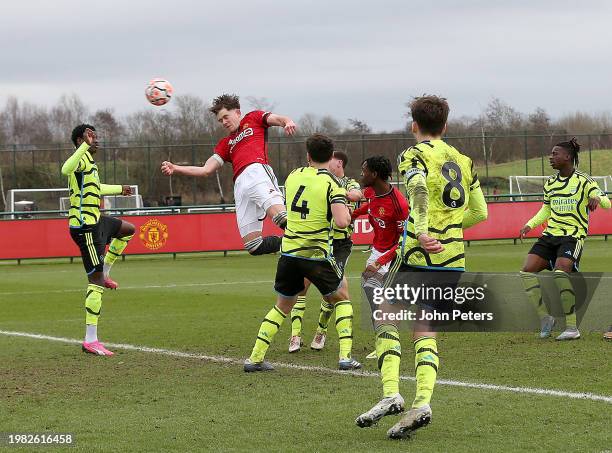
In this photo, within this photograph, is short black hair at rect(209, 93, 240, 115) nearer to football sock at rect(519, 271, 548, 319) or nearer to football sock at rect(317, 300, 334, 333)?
football sock at rect(317, 300, 334, 333)

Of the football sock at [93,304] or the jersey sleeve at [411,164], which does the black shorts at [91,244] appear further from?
the jersey sleeve at [411,164]

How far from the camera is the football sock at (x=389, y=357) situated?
271 inches

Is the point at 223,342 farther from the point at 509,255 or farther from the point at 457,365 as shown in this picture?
the point at 509,255

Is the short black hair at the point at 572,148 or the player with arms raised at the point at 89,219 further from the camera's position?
the short black hair at the point at 572,148

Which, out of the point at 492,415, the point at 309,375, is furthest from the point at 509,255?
the point at 492,415

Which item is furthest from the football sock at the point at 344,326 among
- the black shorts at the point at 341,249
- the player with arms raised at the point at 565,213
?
the player with arms raised at the point at 565,213

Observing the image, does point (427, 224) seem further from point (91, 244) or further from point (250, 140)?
point (91, 244)

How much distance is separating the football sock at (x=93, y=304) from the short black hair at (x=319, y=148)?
3.53 metres

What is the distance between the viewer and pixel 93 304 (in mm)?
11312

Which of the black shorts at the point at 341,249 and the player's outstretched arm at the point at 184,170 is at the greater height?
the player's outstretched arm at the point at 184,170

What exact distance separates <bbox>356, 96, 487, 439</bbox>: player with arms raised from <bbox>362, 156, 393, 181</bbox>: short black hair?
3188 mm

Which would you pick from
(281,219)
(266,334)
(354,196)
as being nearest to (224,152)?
(281,219)

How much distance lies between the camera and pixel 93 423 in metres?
7.32

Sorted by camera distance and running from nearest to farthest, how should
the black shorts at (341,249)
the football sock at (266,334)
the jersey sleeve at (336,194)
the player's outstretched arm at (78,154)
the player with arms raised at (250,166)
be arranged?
the jersey sleeve at (336,194) → the football sock at (266,334) → the player with arms raised at (250,166) → the black shorts at (341,249) → the player's outstretched arm at (78,154)
